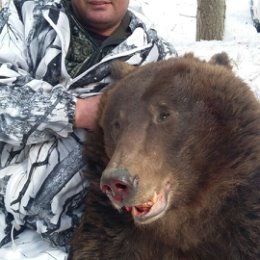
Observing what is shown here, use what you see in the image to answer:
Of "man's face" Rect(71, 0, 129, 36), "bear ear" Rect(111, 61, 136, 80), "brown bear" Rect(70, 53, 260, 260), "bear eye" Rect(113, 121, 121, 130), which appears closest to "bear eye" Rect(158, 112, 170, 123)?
"brown bear" Rect(70, 53, 260, 260)

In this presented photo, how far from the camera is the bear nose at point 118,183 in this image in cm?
252

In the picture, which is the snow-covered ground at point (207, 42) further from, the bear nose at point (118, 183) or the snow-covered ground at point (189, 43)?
the bear nose at point (118, 183)

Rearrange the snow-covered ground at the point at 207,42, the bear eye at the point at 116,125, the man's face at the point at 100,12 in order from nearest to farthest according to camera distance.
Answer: the bear eye at the point at 116,125 → the man's face at the point at 100,12 → the snow-covered ground at the point at 207,42

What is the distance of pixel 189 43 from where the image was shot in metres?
9.42

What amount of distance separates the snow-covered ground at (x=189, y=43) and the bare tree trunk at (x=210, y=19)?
29cm

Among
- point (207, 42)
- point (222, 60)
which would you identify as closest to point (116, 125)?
point (222, 60)

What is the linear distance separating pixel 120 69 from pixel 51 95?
0.45 metres

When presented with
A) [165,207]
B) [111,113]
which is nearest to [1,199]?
[111,113]

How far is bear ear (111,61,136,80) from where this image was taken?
3367 mm

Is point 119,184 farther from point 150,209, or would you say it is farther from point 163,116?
point 163,116

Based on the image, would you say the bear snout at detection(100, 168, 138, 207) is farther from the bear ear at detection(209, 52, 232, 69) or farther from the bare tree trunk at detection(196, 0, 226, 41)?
the bare tree trunk at detection(196, 0, 226, 41)

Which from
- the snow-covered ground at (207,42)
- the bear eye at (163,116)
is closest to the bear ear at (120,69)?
the bear eye at (163,116)

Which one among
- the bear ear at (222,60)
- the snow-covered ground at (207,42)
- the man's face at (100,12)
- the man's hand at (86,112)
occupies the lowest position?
the snow-covered ground at (207,42)

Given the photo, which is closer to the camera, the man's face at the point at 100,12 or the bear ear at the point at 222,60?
the bear ear at the point at 222,60
